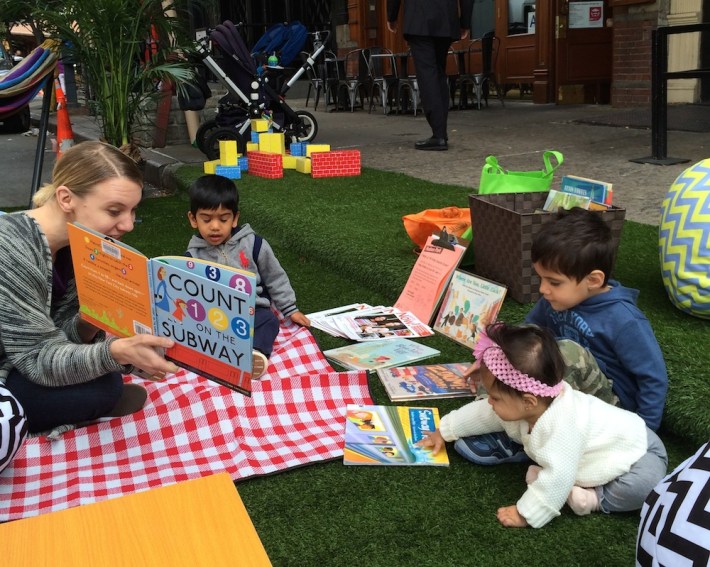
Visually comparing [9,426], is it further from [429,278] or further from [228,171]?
[228,171]

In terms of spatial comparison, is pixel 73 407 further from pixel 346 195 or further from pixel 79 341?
pixel 346 195

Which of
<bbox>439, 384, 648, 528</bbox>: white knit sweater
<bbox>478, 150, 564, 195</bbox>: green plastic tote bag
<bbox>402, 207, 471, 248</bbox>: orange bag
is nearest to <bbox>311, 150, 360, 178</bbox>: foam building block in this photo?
<bbox>402, 207, 471, 248</bbox>: orange bag

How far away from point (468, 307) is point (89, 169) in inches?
63.2

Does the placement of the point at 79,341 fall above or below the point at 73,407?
above

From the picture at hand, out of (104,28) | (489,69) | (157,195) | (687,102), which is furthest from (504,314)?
(489,69)

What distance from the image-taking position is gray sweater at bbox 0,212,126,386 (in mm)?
2174

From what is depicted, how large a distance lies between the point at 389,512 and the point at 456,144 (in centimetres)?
586

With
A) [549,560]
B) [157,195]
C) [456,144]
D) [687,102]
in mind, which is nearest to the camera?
[549,560]

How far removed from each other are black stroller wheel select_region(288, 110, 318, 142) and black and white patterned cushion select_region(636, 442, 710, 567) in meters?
6.61

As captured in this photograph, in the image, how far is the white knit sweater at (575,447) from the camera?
196 centimetres

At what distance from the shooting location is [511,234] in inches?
121

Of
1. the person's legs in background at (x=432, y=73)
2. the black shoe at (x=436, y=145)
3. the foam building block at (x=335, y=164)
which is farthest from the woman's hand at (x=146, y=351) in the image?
the black shoe at (x=436, y=145)

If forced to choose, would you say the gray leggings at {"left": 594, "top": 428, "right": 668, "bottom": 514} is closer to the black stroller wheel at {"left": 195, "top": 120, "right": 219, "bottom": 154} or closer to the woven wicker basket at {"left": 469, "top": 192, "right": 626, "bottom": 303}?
the woven wicker basket at {"left": 469, "top": 192, "right": 626, "bottom": 303}

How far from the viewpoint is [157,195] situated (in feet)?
22.1
